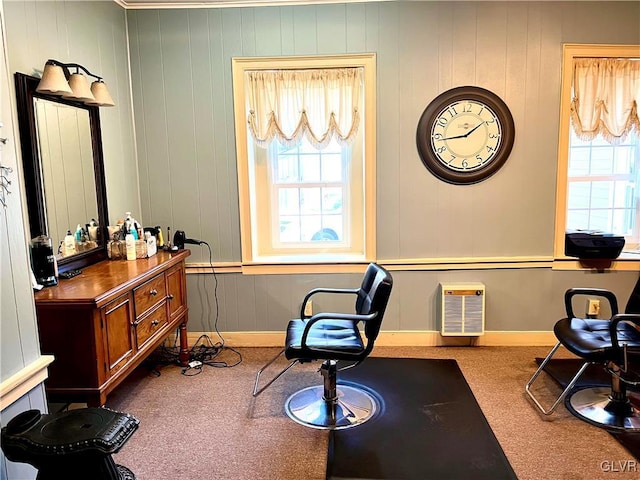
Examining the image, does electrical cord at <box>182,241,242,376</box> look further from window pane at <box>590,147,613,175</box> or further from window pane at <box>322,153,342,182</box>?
window pane at <box>590,147,613,175</box>

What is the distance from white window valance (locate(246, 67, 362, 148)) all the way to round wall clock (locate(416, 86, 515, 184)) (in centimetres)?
54

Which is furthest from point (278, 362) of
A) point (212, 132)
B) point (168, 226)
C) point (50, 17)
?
point (50, 17)

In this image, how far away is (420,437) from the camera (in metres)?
2.26

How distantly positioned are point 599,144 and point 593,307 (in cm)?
122

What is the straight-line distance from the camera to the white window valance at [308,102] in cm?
322

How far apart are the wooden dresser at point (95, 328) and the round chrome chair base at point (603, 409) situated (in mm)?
2401

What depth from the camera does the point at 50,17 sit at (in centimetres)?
237

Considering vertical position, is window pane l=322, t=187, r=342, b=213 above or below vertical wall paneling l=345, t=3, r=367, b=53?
below

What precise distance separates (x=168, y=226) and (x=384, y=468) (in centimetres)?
228

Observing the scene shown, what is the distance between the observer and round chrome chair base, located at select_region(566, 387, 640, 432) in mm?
2324

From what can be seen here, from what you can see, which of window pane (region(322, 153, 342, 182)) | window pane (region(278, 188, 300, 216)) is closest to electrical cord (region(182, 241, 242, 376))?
window pane (region(278, 188, 300, 216))

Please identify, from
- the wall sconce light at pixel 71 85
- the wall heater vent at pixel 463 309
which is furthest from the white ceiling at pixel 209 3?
the wall heater vent at pixel 463 309

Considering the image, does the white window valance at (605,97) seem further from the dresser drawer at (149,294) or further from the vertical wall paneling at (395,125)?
the dresser drawer at (149,294)

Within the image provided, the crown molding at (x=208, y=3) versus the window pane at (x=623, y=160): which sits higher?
the crown molding at (x=208, y=3)
